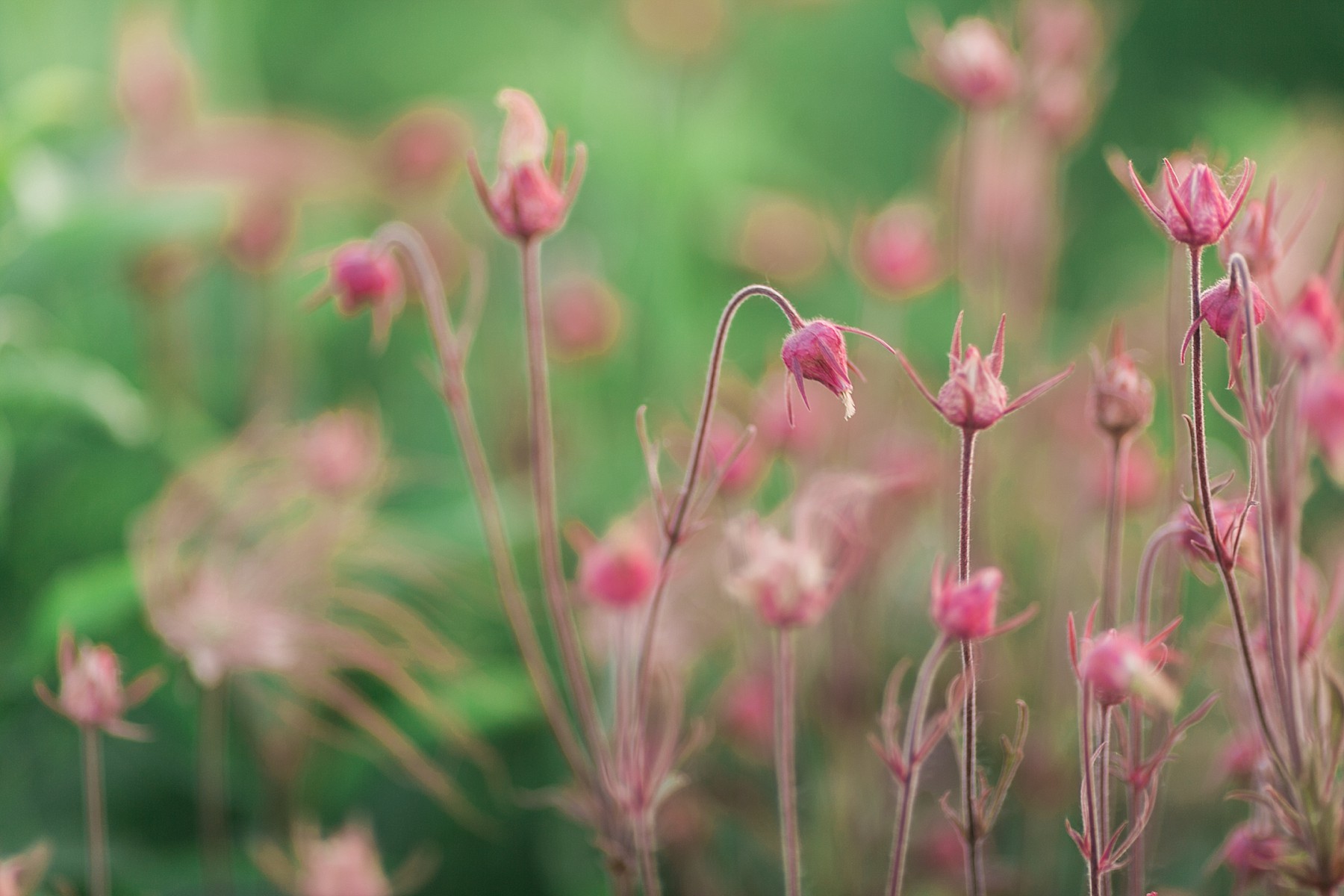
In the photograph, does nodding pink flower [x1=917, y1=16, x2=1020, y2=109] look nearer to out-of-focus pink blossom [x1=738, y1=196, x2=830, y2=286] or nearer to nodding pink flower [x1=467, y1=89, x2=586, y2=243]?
nodding pink flower [x1=467, y1=89, x2=586, y2=243]

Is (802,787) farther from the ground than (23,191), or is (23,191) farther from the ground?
(23,191)

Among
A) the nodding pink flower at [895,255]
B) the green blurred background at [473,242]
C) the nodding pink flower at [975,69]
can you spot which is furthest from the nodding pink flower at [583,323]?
the nodding pink flower at [975,69]

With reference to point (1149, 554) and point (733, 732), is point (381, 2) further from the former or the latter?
point (1149, 554)

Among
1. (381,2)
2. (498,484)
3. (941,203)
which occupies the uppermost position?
(381,2)

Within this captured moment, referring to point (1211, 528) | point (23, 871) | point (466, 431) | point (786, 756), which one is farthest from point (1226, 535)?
point (23, 871)

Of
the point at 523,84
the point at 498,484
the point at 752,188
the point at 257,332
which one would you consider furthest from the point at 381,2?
the point at 498,484

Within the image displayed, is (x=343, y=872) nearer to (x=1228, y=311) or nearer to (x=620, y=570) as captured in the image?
(x=620, y=570)

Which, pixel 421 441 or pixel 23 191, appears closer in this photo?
pixel 23 191
